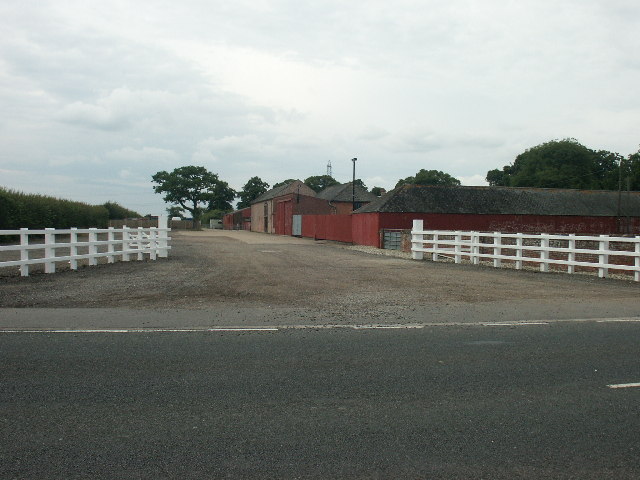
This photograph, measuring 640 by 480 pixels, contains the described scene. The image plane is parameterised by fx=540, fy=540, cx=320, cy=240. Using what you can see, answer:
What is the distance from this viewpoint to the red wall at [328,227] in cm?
3928

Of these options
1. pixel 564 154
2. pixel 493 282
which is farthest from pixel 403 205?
pixel 564 154

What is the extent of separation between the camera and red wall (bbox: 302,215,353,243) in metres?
39.3

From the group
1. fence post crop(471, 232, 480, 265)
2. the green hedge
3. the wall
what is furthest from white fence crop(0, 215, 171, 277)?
the wall

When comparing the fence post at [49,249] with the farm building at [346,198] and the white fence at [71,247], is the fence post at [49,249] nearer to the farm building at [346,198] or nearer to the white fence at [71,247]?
the white fence at [71,247]

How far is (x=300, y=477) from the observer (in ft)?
11.4

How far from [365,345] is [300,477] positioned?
3545 millimetres

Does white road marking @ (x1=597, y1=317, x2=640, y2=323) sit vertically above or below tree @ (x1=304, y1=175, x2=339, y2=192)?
below

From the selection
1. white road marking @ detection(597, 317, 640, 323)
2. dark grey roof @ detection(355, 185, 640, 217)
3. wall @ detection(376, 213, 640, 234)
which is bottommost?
white road marking @ detection(597, 317, 640, 323)

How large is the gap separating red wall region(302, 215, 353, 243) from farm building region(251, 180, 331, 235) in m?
8.33

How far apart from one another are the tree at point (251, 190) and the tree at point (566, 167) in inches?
2340

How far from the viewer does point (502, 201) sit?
42719 millimetres

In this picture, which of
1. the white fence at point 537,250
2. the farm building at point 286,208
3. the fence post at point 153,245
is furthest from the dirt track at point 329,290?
the farm building at point 286,208

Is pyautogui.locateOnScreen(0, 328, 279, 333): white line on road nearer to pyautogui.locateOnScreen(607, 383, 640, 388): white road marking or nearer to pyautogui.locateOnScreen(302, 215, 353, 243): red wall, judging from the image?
pyautogui.locateOnScreen(607, 383, 640, 388): white road marking

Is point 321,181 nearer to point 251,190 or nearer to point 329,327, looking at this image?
point 251,190
